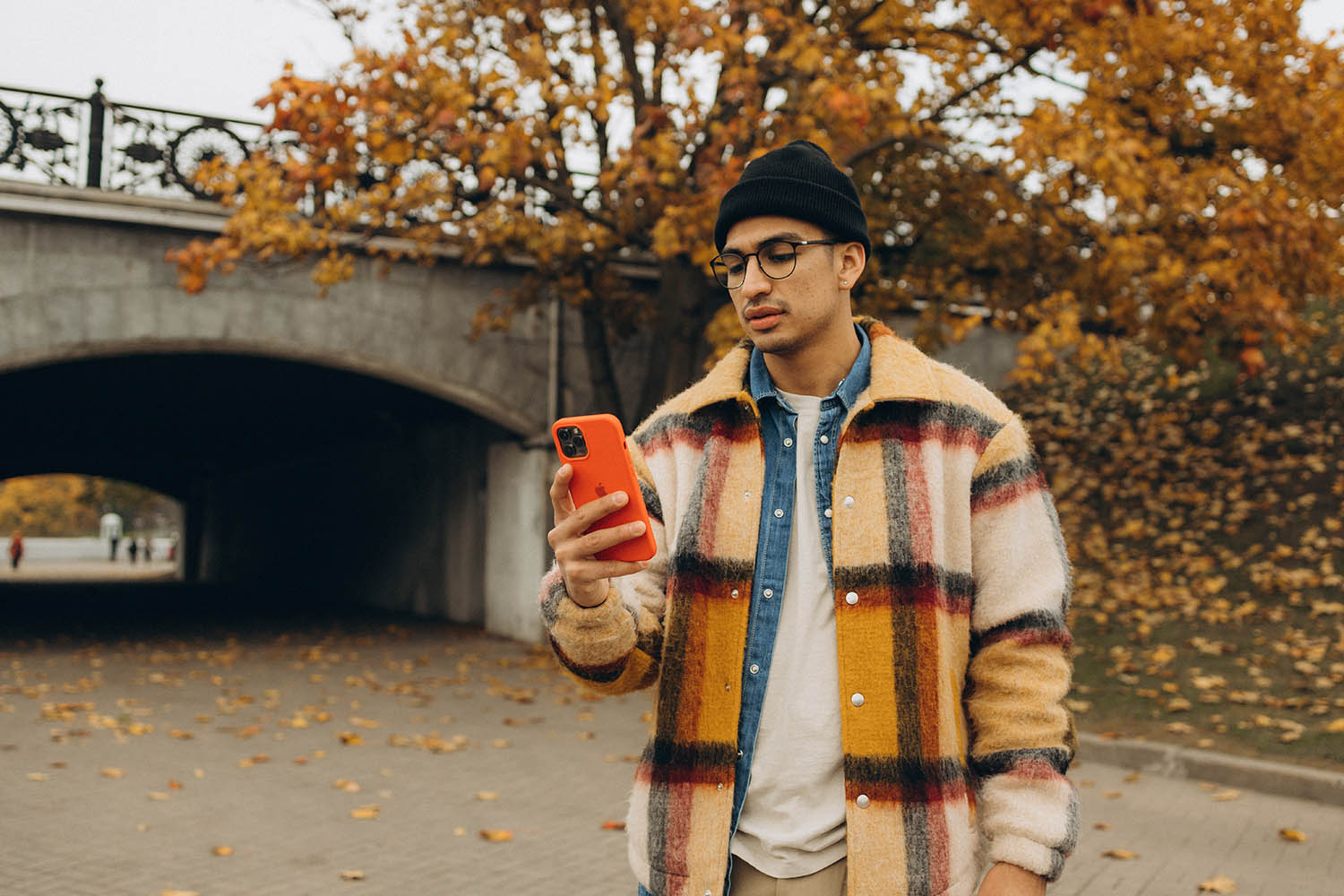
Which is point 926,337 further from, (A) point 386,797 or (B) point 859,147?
(A) point 386,797

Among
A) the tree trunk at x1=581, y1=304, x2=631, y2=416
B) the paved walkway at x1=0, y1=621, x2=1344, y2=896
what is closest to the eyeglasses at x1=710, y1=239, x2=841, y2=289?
the paved walkway at x1=0, y1=621, x2=1344, y2=896

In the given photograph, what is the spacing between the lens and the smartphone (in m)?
2.00

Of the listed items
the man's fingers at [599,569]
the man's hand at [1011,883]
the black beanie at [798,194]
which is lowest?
the man's hand at [1011,883]

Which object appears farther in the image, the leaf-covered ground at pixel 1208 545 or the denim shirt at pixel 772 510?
the leaf-covered ground at pixel 1208 545

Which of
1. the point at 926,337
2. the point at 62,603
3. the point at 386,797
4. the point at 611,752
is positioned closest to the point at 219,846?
the point at 386,797

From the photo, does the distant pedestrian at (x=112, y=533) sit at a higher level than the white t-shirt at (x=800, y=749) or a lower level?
lower

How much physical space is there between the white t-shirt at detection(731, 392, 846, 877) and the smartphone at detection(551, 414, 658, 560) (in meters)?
0.33

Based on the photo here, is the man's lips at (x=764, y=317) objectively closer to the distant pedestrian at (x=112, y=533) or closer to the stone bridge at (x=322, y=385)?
the stone bridge at (x=322, y=385)

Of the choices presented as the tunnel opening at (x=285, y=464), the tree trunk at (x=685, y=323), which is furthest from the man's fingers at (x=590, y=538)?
Result: the tunnel opening at (x=285, y=464)

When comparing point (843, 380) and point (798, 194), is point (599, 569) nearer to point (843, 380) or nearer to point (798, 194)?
point (843, 380)

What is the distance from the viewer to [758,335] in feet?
7.24

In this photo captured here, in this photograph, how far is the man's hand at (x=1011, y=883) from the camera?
6.36 ft

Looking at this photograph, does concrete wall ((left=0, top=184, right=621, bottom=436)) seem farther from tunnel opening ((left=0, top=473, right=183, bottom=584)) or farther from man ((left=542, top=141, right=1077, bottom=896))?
tunnel opening ((left=0, top=473, right=183, bottom=584))

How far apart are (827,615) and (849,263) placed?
667 millimetres
